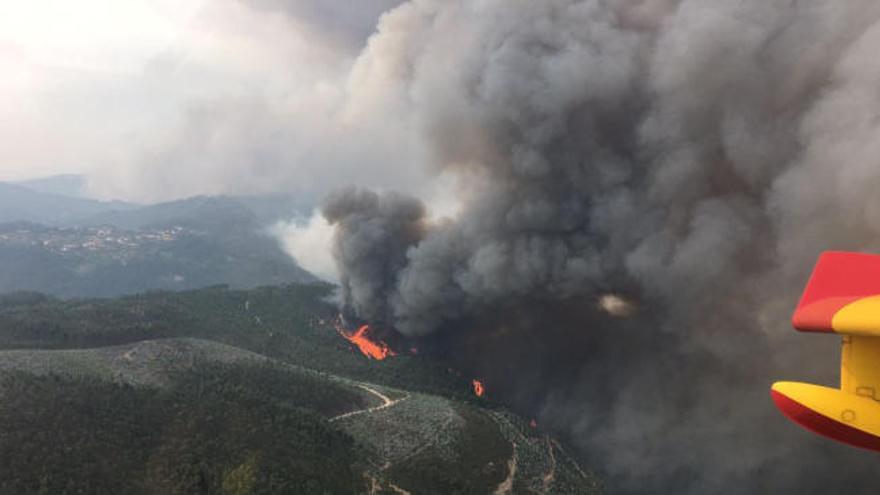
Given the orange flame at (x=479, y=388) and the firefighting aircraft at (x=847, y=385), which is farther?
the orange flame at (x=479, y=388)

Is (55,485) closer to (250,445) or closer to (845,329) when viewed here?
(250,445)

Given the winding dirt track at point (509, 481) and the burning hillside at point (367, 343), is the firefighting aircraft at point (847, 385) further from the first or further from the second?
the burning hillside at point (367, 343)

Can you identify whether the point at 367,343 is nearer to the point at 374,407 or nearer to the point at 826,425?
the point at 374,407

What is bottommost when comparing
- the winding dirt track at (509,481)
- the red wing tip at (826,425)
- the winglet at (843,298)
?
the winding dirt track at (509,481)

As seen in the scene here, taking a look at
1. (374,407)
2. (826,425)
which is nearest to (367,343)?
(374,407)

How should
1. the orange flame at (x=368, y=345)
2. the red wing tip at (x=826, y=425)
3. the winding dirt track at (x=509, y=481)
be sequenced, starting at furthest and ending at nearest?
the orange flame at (x=368, y=345), the winding dirt track at (x=509, y=481), the red wing tip at (x=826, y=425)

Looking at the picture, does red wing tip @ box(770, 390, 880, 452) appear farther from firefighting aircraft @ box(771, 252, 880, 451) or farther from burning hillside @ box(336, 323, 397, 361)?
burning hillside @ box(336, 323, 397, 361)

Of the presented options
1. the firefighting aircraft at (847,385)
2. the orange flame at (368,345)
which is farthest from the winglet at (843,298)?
the orange flame at (368,345)

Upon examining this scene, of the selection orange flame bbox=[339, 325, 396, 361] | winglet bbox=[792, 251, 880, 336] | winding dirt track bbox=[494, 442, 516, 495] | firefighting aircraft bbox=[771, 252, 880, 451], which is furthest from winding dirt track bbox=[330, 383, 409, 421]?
winglet bbox=[792, 251, 880, 336]
